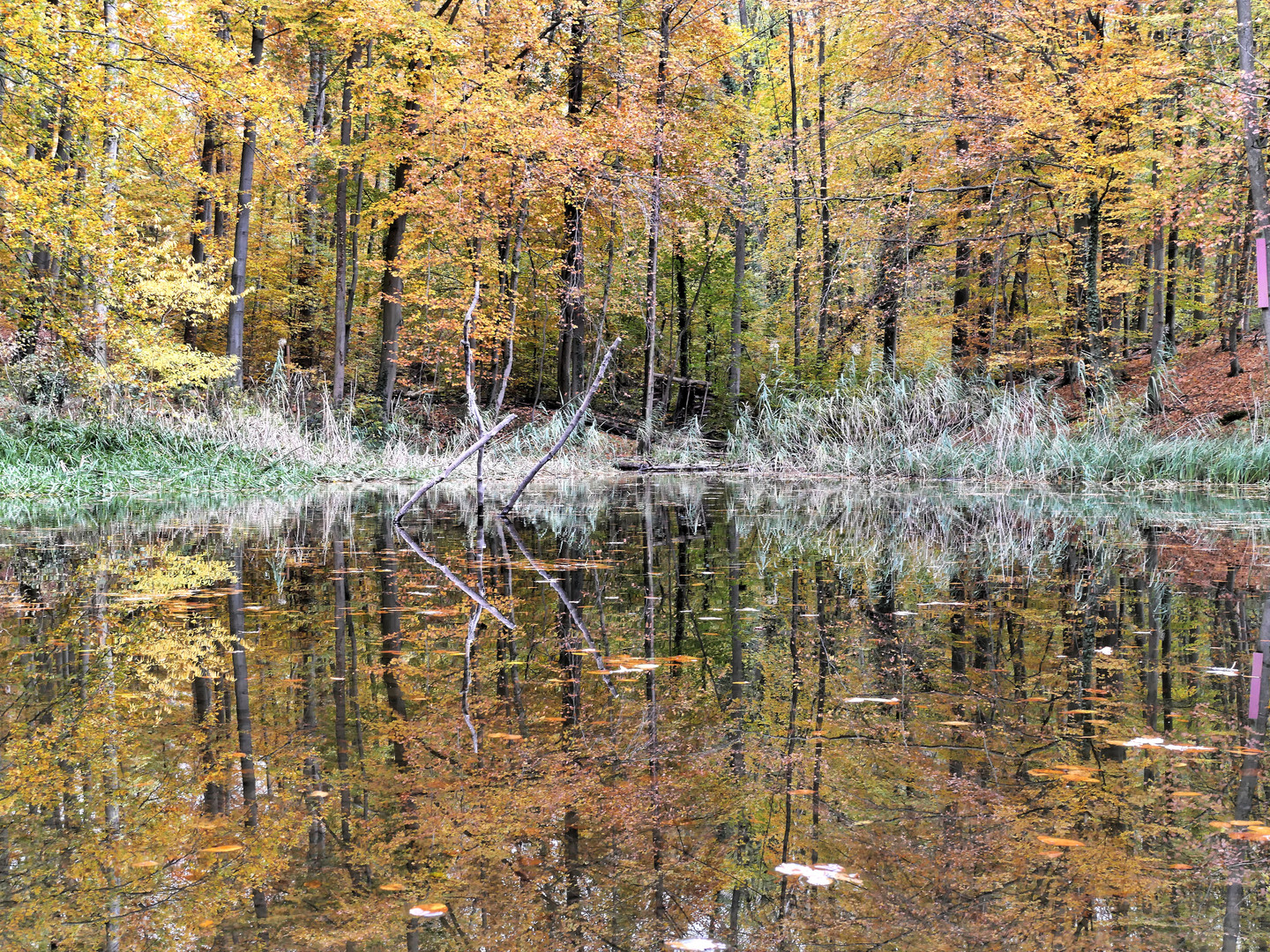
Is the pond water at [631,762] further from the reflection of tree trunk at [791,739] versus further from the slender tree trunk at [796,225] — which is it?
the slender tree trunk at [796,225]

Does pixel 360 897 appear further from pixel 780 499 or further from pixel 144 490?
pixel 144 490

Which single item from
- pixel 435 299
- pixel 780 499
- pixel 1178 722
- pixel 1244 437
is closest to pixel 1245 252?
pixel 1244 437

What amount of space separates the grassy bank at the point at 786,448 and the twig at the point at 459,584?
20.4 feet

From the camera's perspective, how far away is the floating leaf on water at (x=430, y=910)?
152 cm

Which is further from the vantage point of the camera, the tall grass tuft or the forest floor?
the forest floor

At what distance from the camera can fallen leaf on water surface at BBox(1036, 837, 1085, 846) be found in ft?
5.74

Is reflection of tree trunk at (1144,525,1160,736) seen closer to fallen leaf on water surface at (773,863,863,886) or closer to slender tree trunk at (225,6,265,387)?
fallen leaf on water surface at (773,863,863,886)

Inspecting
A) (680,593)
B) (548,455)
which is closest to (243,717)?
(680,593)

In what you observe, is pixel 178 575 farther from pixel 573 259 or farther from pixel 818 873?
pixel 573 259

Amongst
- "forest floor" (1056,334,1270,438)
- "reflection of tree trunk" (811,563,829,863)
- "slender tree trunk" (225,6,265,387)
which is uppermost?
"slender tree trunk" (225,6,265,387)

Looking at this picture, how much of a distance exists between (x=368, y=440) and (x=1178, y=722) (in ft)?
51.0

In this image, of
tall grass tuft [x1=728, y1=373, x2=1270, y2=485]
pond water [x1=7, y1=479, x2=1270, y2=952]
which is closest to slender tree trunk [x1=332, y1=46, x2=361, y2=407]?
tall grass tuft [x1=728, y1=373, x2=1270, y2=485]

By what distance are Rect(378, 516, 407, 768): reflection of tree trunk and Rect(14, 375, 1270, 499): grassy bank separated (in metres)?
7.03

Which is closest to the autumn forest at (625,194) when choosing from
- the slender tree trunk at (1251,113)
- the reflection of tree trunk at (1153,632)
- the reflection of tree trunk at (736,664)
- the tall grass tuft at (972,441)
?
the slender tree trunk at (1251,113)
